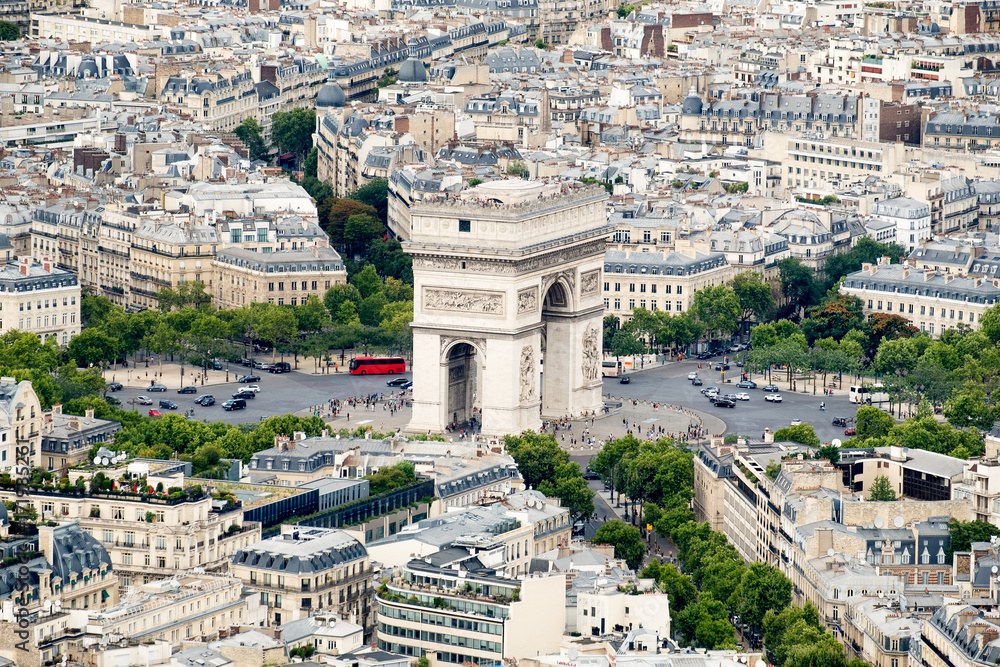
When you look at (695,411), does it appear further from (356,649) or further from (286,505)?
(356,649)

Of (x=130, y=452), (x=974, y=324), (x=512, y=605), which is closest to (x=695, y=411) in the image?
(x=974, y=324)

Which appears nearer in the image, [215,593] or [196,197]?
[215,593]

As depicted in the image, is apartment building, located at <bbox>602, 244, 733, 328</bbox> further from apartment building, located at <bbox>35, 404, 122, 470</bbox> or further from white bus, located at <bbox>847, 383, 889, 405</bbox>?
apartment building, located at <bbox>35, 404, 122, 470</bbox>

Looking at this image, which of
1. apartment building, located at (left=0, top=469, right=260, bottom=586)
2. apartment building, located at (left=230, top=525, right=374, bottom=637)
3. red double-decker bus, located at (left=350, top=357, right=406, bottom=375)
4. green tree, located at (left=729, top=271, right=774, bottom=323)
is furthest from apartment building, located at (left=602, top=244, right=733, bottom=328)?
apartment building, located at (left=230, top=525, right=374, bottom=637)

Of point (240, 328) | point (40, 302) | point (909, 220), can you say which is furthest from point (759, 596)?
point (909, 220)

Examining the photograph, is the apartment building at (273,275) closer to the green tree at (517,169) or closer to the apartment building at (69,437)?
the green tree at (517,169)
